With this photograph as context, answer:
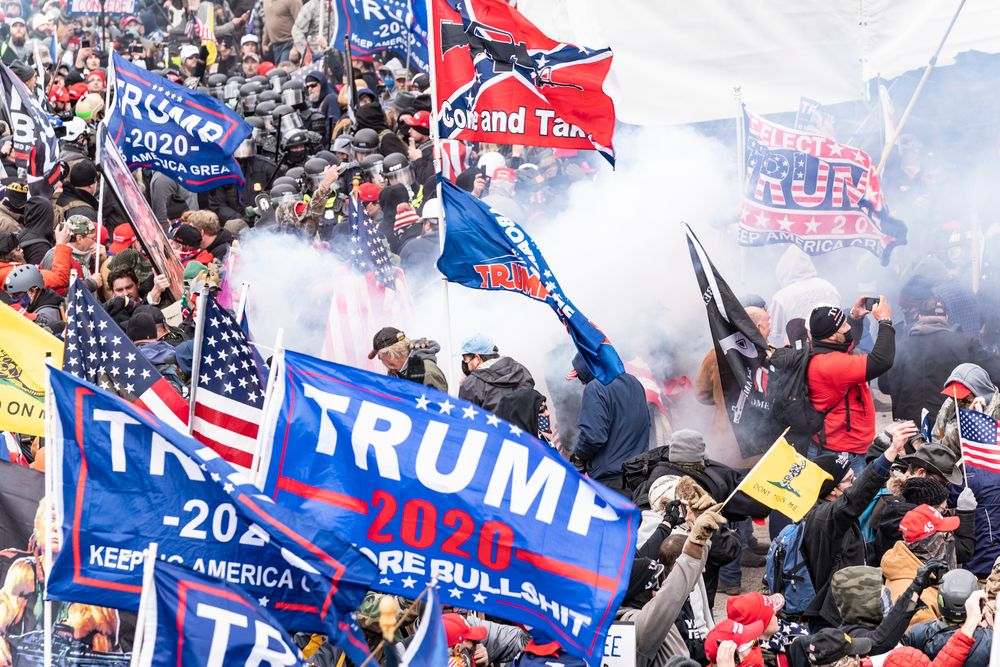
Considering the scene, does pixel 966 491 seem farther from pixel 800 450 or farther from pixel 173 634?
pixel 173 634

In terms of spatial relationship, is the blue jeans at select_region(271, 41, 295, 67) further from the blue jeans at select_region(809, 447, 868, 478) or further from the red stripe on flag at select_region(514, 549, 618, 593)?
the red stripe on flag at select_region(514, 549, 618, 593)

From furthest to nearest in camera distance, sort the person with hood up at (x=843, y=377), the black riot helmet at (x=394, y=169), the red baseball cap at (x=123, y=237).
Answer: the black riot helmet at (x=394, y=169), the red baseball cap at (x=123, y=237), the person with hood up at (x=843, y=377)

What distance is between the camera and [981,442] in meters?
6.47

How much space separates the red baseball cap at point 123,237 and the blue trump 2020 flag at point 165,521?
23.3 ft

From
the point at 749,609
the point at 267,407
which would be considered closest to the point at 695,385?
the point at 749,609

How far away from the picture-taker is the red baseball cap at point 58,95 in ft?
52.5

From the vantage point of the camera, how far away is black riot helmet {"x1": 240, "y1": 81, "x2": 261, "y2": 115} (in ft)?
52.6

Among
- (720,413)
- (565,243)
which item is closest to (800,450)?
(720,413)

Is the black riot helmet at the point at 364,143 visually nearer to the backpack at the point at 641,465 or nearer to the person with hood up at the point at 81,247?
the person with hood up at the point at 81,247

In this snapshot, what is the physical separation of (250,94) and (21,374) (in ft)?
36.8

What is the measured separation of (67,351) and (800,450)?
4413mm

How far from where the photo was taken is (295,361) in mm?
4344

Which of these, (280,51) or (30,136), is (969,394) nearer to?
(30,136)

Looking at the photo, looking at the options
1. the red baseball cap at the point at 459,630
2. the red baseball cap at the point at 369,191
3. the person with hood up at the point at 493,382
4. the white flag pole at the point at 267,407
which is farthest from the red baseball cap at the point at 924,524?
the red baseball cap at the point at 369,191
